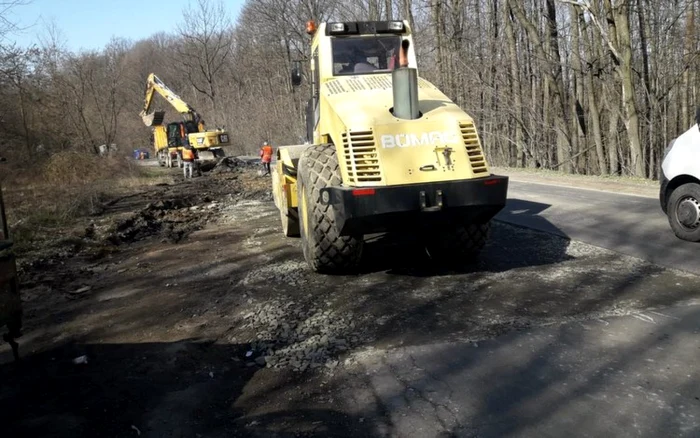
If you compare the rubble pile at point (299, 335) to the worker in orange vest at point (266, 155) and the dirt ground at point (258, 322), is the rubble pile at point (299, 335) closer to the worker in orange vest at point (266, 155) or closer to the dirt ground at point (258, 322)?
the dirt ground at point (258, 322)

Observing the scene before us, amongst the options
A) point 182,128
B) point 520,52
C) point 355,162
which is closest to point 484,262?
Result: point 355,162

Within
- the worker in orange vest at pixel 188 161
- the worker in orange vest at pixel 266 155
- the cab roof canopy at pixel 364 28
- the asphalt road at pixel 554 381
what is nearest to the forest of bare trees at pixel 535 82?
the worker in orange vest at pixel 188 161

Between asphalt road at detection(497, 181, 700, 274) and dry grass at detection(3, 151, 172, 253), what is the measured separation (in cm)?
932

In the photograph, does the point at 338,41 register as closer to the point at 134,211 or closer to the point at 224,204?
the point at 224,204

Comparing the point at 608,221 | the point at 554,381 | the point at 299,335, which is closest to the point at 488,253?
the point at 608,221

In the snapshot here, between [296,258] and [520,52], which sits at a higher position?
[520,52]

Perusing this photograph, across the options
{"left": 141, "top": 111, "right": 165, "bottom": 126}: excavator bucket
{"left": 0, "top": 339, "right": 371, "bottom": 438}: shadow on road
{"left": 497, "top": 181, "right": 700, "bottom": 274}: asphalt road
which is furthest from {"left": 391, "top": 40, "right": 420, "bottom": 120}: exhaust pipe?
{"left": 141, "top": 111, "right": 165, "bottom": 126}: excavator bucket

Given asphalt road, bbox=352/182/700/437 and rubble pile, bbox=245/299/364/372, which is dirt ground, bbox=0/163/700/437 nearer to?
rubble pile, bbox=245/299/364/372

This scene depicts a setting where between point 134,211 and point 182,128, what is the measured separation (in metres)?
16.9

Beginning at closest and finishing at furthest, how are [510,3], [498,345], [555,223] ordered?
[498,345] → [555,223] → [510,3]

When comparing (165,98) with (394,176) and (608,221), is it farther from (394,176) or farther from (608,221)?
(394,176)

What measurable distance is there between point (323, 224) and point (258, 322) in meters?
1.36

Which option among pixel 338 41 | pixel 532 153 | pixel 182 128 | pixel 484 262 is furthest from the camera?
pixel 182 128

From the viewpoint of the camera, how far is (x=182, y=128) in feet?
102
